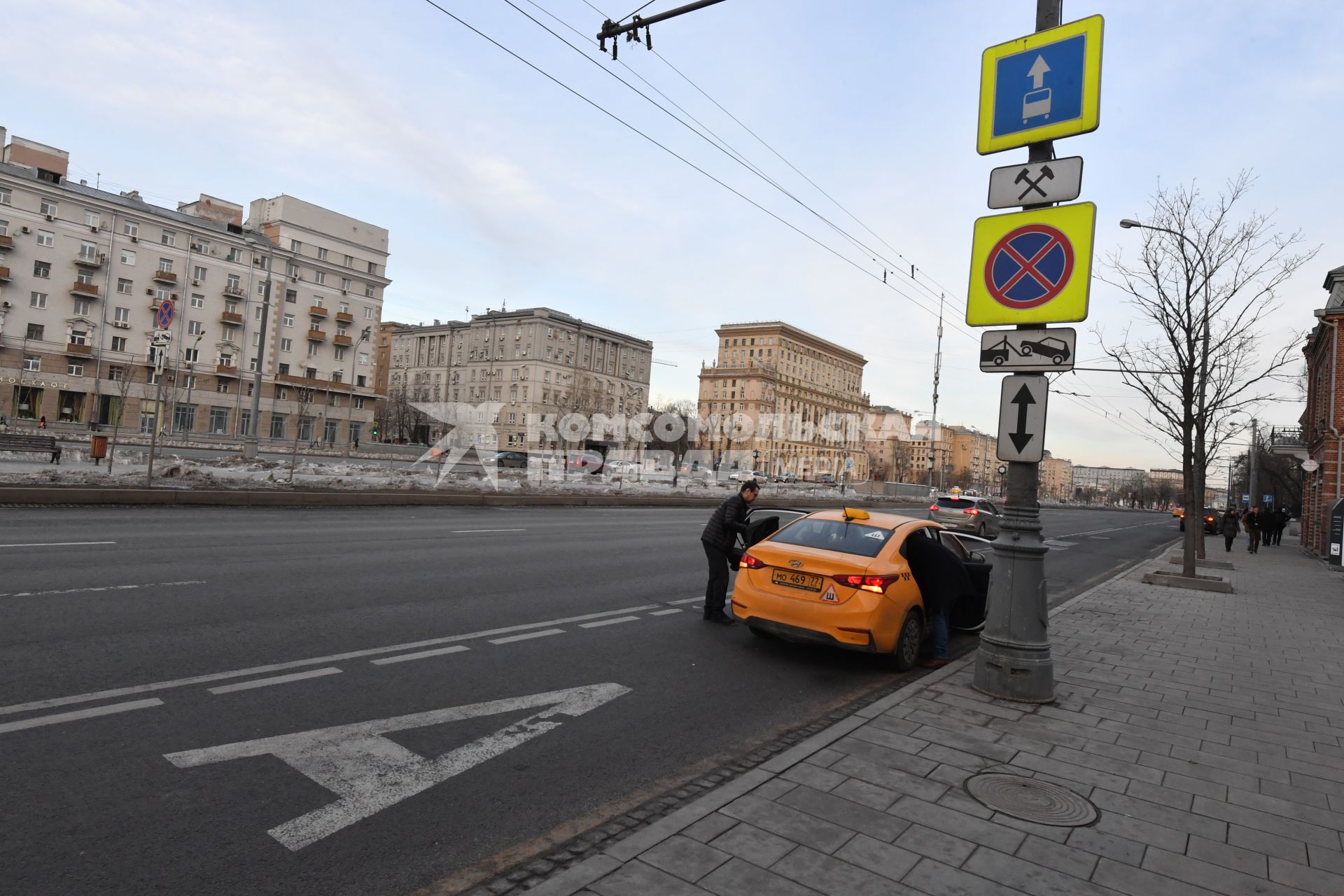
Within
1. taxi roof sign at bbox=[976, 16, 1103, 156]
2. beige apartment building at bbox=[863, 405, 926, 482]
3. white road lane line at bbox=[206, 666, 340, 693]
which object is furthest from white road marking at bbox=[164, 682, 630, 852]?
beige apartment building at bbox=[863, 405, 926, 482]

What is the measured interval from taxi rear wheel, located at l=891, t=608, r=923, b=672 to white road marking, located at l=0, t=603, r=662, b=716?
9.87 feet

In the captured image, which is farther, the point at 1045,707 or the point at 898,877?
the point at 1045,707

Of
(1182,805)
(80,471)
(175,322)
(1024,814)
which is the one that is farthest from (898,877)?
(175,322)

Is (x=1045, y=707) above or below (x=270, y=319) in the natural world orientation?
below

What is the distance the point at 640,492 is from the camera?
3459 cm

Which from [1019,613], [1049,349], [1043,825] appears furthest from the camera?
[1049,349]

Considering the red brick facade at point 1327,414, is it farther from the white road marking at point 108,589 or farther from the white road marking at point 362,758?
the white road marking at point 108,589

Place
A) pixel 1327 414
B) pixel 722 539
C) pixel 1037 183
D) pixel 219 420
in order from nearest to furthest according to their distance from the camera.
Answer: pixel 1037 183 < pixel 722 539 < pixel 1327 414 < pixel 219 420

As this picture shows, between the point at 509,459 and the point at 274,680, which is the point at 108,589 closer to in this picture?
the point at 274,680

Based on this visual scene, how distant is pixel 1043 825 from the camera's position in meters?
3.80

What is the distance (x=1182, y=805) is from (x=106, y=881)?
4.96 m

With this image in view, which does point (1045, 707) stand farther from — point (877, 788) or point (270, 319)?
point (270, 319)

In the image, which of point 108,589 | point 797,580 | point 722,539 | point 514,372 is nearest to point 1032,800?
point 797,580

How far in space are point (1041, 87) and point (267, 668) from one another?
24.2 feet
